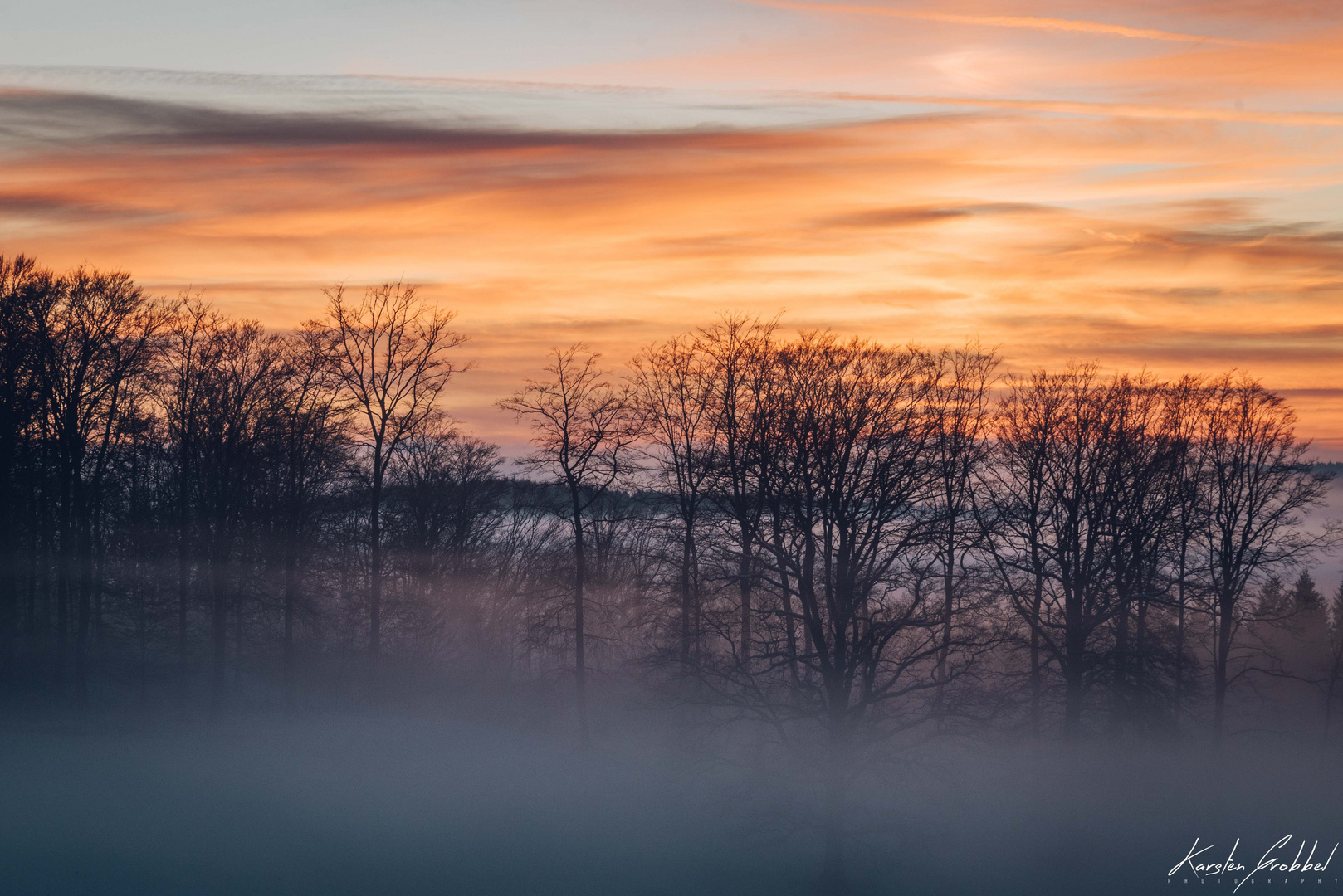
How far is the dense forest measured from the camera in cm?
2395

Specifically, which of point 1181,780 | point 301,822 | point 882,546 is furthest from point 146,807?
point 1181,780

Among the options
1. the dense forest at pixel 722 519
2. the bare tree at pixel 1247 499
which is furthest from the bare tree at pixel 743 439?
the bare tree at pixel 1247 499

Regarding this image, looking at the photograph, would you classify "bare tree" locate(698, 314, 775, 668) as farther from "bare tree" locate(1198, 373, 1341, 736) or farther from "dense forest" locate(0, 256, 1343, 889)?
"bare tree" locate(1198, 373, 1341, 736)

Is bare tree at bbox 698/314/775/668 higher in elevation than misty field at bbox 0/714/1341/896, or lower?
higher

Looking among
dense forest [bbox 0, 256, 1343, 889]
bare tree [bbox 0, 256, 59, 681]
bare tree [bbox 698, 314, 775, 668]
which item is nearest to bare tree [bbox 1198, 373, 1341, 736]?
dense forest [bbox 0, 256, 1343, 889]

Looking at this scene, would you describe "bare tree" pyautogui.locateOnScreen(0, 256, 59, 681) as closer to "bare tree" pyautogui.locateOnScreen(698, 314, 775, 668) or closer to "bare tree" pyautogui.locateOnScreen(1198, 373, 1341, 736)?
"bare tree" pyautogui.locateOnScreen(698, 314, 775, 668)

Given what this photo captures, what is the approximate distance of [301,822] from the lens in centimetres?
2430

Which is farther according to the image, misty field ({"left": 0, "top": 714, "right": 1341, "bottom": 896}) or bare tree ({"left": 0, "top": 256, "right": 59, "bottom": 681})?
bare tree ({"left": 0, "top": 256, "right": 59, "bottom": 681})

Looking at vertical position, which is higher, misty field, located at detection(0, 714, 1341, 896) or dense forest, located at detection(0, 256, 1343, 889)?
dense forest, located at detection(0, 256, 1343, 889)

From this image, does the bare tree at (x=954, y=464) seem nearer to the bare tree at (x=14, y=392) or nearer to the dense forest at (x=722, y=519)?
the dense forest at (x=722, y=519)

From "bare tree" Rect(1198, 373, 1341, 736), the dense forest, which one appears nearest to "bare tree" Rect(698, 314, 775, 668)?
the dense forest

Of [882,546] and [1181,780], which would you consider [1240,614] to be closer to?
[1181,780]

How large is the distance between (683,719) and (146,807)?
1333 cm

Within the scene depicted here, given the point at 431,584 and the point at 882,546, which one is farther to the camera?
the point at 431,584
